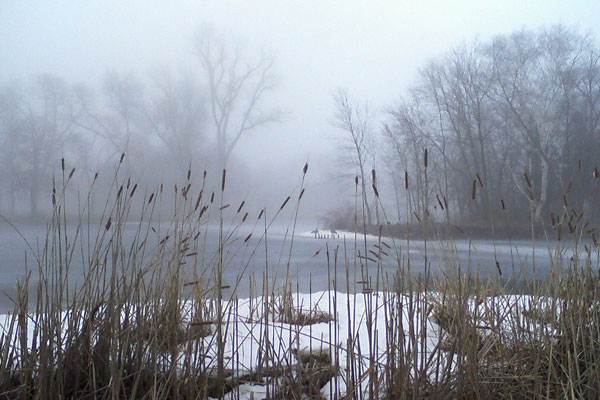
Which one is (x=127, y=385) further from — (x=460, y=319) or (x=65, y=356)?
(x=460, y=319)

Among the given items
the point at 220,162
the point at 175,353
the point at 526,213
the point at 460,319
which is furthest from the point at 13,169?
the point at 526,213

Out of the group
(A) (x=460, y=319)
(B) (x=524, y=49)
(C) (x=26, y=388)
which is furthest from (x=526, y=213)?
(C) (x=26, y=388)

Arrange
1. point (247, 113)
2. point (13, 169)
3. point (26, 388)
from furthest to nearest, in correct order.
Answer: point (247, 113), point (13, 169), point (26, 388)

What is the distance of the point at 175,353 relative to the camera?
1.06 metres

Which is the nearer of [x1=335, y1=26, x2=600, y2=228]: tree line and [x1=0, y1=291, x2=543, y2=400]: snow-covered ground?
[x1=0, y1=291, x2=543, y2=400]: snow-covered ground

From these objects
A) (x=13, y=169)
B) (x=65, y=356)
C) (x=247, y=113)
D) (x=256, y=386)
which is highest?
(x=247, y=113)

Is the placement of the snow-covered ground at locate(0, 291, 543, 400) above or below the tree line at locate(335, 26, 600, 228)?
below

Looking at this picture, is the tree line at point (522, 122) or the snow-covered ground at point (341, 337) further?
the tree line at point (522, 122)

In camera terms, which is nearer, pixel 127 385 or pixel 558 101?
pixel 127 385

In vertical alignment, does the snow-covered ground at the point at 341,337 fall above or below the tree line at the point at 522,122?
below

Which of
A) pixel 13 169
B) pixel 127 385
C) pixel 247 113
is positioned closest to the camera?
pixel 127 385

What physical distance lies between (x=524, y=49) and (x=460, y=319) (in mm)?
3420

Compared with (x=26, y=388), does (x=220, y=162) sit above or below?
above

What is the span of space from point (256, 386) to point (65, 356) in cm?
50
